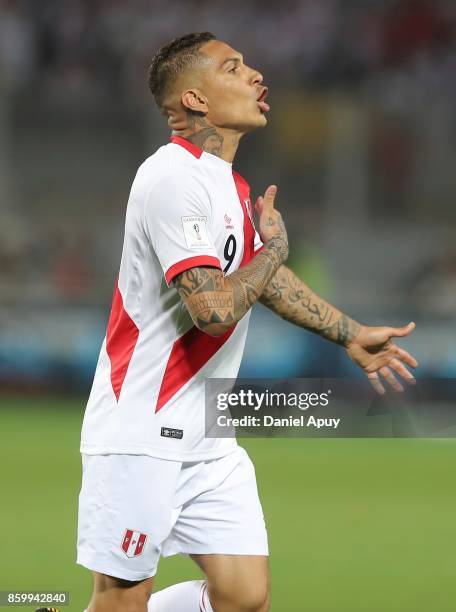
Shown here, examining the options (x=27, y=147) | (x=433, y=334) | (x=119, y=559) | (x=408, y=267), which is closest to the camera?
(x=119, y=559)

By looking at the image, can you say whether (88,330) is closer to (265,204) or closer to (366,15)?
(366,15)

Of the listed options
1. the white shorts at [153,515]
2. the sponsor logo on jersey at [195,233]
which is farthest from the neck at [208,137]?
the white shorts at [153,515]

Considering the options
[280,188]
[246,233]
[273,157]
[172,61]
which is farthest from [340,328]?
[273,157]

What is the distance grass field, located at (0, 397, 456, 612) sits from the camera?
611 cm

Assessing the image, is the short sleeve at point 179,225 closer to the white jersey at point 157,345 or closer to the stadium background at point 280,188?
the white jersey at point 157,345

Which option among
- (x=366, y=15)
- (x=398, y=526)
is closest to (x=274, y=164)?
(x=366, y=15)

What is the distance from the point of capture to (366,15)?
16.1 meters

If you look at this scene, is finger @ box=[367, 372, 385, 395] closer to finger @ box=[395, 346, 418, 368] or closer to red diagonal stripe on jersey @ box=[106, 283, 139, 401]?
finger @ box=[395, 346, 418, 368]

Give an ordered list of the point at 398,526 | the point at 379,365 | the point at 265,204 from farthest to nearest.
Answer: the point at 398,526
the point at 379,365
the point at 265,204

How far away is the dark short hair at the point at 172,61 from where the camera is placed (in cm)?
408

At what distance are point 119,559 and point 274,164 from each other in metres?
11.2

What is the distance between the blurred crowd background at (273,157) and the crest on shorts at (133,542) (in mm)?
8259

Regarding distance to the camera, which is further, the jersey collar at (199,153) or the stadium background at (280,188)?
the stadium background at (280,188)

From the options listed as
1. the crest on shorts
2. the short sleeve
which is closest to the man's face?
the short sleeve
